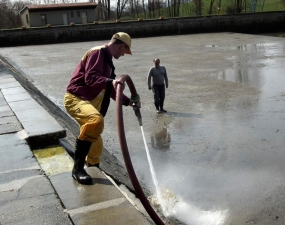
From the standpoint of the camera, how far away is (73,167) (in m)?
4.57

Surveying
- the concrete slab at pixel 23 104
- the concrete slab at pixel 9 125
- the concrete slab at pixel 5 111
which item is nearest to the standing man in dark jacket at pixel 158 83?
the concrete slab at pixel 23 104

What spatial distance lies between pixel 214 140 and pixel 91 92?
4.29 metres

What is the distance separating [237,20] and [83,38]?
14.6 metres

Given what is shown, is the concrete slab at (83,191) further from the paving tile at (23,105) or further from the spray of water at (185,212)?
the paving tile at (23,105)

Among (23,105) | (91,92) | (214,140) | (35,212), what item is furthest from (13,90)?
(35,212)

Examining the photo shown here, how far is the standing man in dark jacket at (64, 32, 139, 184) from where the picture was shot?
4.20 m

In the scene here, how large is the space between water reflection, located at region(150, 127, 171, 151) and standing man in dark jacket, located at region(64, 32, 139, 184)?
143 inches

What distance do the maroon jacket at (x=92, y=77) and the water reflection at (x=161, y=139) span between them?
3.61 meters

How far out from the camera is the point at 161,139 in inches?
337

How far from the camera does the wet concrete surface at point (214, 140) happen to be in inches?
219

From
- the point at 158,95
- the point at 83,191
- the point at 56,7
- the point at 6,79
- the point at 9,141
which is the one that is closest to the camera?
the point at 83,191

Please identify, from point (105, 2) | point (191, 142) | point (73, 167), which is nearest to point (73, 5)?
point (105, 2)

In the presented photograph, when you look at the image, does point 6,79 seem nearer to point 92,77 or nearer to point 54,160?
point 54,160

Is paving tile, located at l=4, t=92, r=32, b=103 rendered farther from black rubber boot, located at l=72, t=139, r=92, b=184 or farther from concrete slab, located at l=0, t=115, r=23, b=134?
black rubber boot, located at l=72, t=139, r=92, b=184
